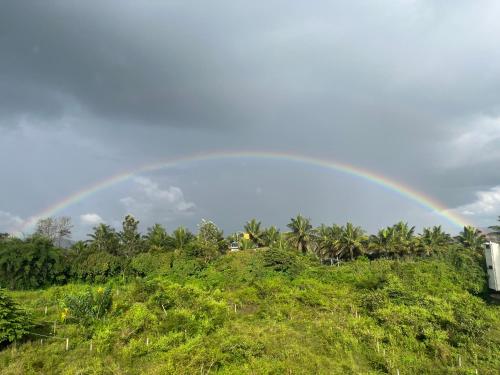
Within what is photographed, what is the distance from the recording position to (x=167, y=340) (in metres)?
17.3

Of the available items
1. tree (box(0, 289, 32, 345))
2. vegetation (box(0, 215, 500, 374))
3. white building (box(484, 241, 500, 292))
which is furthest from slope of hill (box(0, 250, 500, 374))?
white building (box(484, 241, 500, 292))

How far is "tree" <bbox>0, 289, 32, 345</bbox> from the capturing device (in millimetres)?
16938

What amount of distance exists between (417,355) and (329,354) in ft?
13.4

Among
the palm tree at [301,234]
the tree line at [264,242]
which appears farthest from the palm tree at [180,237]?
the palm tree at [301,234]

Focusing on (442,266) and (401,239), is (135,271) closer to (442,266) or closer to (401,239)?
(442,266)

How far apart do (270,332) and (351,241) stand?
37.5 m

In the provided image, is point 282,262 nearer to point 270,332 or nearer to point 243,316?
point 243,316

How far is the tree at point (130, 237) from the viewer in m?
54.2

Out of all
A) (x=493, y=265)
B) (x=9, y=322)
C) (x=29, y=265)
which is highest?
(x=29, y=265)

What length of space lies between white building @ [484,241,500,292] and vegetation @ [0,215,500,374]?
1.17 m

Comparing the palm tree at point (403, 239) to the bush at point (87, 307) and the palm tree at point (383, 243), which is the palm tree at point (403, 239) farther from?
the bush at point (87, 307)

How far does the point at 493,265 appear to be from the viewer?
28.1m

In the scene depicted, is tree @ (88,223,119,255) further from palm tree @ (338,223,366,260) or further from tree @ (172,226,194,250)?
palm tree @ (338,223,366,260)

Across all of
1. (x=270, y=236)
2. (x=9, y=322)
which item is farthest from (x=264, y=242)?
(x=9, y=322)
